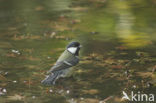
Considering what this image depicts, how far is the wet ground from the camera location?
7.50 metres

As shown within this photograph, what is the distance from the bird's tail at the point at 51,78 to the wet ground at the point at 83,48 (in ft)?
0.35

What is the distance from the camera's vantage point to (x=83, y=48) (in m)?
10.0

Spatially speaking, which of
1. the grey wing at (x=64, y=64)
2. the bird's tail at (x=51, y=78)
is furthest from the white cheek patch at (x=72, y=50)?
the bird's tail at (x=51, y=78)

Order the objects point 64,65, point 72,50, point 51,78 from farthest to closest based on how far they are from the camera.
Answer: point 72,50 → point 64,65 → point 51,78

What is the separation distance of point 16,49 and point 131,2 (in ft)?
19.7

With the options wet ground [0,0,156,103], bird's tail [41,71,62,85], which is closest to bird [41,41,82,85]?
bird's tail [41,71,62,85]

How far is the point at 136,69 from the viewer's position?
27.8 feet

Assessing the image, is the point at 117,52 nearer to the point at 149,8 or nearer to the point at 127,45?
the point at 127,45

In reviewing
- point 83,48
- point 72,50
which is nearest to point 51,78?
Answer: point 72,50

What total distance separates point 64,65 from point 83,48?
2.27 metres

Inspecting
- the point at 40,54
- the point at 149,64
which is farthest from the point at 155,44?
the point at 40,54

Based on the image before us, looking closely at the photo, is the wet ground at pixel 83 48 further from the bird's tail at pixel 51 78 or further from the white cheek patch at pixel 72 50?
the white cheek patch at pixel 72 50

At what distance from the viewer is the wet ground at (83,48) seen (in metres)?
7.50

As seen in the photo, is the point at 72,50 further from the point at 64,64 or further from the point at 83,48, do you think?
the point at 83,48
